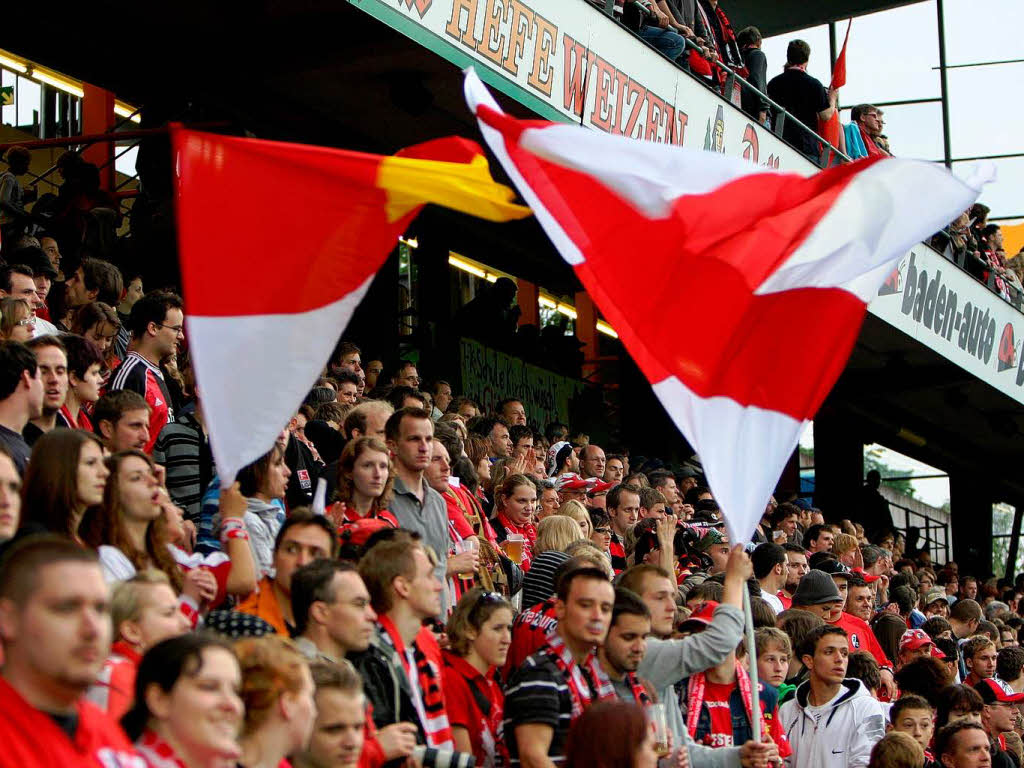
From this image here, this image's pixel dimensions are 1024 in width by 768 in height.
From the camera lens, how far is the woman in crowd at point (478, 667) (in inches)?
243

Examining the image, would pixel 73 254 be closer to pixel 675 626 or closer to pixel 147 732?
pixel 675 626

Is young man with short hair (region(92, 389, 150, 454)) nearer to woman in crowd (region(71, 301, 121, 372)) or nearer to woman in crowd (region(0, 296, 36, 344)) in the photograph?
woman in crowd (region(0, 296, 36, 344))

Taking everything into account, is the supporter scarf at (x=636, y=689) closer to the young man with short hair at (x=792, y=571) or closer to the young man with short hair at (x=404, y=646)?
the young man with short hair at (x=404, y=646)

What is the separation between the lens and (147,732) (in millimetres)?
4102

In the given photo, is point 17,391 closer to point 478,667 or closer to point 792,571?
point 478,667

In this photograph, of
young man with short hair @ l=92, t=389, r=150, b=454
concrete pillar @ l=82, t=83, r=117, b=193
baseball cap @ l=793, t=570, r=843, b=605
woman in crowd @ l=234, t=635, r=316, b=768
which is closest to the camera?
woman in crowd @ l=234, t=635, r=316, b=768

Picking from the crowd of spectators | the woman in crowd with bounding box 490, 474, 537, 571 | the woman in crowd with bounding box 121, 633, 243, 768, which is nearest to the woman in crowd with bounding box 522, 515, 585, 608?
the crowd of spectators

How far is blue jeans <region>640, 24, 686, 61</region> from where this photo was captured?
16.3 m

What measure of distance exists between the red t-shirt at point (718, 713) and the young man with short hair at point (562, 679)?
112cm

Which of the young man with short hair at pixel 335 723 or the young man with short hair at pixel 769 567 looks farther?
the young man with short hair at pixel 769 567

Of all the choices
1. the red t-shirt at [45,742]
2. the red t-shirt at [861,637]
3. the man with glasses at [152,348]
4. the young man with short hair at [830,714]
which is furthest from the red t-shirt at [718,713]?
the red t-shirt at [45,742]

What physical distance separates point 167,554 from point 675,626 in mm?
2882

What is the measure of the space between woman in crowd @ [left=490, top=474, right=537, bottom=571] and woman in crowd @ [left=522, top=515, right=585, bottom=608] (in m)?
1.07

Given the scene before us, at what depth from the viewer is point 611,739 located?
4867mm
